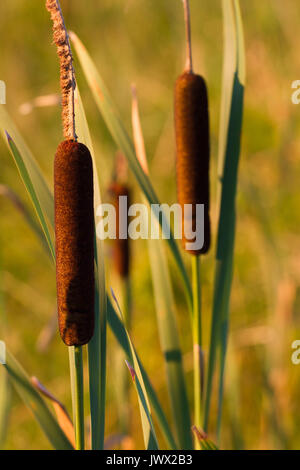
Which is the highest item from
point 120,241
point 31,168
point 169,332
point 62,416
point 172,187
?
point 172,187

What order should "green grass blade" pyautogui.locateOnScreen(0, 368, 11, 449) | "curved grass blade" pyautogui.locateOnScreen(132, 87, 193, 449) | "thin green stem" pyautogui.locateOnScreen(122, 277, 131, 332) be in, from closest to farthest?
1. "curved grass blade" pyautogui.locateOnScreen(132, 87, 193, 449)
2. "green grass blade" pyautogui.locateOnScreen(0, 368, 11, 449)
3. "thin green stem" pyautogui.locateOnScreen(122, 277, 131, 332)

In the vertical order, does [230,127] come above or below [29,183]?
above

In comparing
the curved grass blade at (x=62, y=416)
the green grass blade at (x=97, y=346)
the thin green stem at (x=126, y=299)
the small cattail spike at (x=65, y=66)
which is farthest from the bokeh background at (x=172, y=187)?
the small cattail spike at (x=65, y=66)

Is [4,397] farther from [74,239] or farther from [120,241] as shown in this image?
[74,239]

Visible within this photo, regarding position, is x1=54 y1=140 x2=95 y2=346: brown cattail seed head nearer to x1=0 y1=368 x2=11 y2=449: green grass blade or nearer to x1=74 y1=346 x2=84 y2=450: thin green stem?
x1=74 y1=346 x2=84 y2=450: thin green stem

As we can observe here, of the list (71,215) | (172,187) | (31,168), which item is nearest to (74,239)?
(71,215)

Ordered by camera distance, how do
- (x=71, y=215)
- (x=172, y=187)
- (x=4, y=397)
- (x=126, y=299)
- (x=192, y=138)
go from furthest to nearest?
(x=172, y=187)
(x=126, y=299)
(x=4, y=397)
(x=192, y=138)
(x=71, y=215)

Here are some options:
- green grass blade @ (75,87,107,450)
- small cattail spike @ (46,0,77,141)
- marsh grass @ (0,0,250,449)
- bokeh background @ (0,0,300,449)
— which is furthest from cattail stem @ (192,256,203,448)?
bokeh background @ (0,0,300,449)

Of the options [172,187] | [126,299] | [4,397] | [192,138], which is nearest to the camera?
[192,138]
